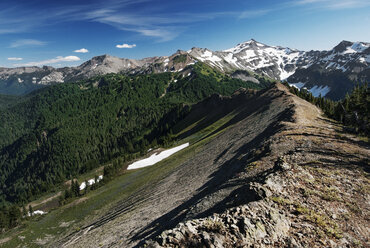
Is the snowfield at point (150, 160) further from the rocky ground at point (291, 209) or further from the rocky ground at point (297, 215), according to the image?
the rocky ground at point (297, 215)

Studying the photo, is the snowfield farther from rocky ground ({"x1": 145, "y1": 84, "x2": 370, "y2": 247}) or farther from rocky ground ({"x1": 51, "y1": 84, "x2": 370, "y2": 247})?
rocky ground ({"x1": 145, "y1": 84, "x2": 370, "y2": 247})

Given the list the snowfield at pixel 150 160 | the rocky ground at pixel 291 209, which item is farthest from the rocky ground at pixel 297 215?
the snowfield at pixel 150 160

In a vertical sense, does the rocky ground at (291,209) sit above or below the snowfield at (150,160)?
above

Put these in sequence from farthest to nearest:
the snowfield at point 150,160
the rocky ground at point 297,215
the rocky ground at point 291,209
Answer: the snowfield at point 150,160, the rocky ground at point 291,209, the rocky ground at point 297,215

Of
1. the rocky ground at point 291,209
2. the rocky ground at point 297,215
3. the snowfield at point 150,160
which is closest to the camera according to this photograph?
the rocky ground at point 297,215

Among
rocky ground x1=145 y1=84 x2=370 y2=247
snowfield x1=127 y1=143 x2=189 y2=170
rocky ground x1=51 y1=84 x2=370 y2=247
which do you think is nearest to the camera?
rocky ground x1=145 y1=84 x2=370 y2=247

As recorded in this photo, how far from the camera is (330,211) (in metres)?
15.2

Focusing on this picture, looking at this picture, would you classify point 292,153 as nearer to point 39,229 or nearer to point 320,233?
point 320,233

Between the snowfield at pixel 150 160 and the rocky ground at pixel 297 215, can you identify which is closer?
the rocky ground at pixel 297 215

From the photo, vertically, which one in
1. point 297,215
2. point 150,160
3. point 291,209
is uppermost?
point 291,209

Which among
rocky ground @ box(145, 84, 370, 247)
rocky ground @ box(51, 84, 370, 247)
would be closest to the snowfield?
rocky ground @ box(51, 84, 370, 247)

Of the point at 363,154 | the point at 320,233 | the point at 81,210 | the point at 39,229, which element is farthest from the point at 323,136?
the point at 39,229

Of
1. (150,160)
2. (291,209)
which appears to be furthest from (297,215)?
(150,160)

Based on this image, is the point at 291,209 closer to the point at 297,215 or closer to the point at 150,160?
the point at 297,215
